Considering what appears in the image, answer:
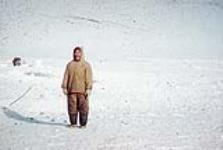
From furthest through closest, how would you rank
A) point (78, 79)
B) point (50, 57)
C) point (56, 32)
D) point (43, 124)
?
point (56, 32) → point (50, 57) → point (43, 124) → point (78, 79)

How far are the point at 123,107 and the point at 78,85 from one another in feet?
11.4

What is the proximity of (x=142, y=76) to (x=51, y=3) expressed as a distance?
18727 mm

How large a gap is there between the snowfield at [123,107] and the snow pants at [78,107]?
235 mm

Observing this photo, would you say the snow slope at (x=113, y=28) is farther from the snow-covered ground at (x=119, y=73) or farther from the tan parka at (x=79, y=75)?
the tan parka at (x=79, y=75)

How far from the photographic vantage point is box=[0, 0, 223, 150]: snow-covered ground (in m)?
10.2

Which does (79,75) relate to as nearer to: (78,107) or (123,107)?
(78,107)

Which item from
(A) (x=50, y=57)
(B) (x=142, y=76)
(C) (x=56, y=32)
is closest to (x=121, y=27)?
(C) (x=56, y=32)

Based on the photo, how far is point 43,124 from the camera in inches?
450

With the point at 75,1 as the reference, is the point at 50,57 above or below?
below

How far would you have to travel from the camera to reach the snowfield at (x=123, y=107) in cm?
963

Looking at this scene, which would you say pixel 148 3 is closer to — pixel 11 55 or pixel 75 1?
pixel 75 1

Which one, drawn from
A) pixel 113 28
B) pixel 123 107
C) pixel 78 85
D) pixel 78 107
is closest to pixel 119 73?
pixel 123 107

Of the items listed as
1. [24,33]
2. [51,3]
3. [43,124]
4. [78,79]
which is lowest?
[43,124]

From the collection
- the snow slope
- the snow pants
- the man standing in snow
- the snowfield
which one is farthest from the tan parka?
the snow slope
